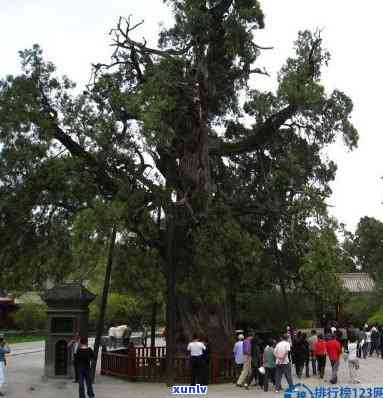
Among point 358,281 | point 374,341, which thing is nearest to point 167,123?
point 374,341

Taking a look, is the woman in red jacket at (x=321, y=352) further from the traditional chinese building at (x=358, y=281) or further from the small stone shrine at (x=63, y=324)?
the traditional chinese building at (x=358, y=281)

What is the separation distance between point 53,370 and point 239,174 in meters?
12.7

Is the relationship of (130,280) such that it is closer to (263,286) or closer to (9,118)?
(9,118)

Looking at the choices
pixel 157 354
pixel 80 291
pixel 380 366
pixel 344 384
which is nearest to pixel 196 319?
pixel 157 354

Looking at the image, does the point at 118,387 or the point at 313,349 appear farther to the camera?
the point at 313,349

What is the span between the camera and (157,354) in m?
22.6

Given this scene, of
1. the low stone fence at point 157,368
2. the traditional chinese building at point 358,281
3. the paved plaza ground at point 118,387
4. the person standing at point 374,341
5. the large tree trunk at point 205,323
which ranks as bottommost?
the paved plaza ground at point 118,387

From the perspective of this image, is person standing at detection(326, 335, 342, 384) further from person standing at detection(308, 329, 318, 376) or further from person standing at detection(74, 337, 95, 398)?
person standing at detection(74, 337, 95, 398)

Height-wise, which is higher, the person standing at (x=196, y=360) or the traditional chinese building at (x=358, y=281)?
the traditional chinese building at (x=358, y=281)

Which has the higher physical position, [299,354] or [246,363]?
[299,354]

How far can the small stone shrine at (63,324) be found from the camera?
65.7 ft

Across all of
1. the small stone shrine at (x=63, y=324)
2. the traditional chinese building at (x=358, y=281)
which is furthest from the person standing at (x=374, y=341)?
the traditional chinese building at (x=358, y=281)

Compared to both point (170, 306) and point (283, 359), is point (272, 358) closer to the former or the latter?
point (283, 359)

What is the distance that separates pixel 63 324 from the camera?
20.3m
